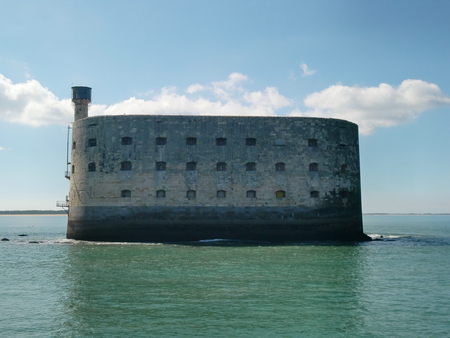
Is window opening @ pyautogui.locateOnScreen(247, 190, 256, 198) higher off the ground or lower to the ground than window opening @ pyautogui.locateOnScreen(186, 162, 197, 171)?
lower

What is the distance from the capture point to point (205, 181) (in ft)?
95.9

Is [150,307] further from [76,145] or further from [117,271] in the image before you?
[76,145]

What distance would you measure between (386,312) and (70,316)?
7.48 metres

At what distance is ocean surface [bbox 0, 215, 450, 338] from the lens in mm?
10531

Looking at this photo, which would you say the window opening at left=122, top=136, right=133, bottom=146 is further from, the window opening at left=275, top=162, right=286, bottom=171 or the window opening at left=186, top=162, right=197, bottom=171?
the window opening at left=275, top=162, right=286, bottom=171

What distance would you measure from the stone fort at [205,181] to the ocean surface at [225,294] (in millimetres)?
5452

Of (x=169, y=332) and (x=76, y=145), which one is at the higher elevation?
(x=76, y=145)

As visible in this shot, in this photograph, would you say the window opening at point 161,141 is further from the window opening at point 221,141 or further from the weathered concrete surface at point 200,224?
the weathered concrete surface at point 200,224

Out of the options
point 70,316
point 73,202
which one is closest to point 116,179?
point 73,202

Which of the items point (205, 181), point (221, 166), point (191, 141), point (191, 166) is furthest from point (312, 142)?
point (191, 166)

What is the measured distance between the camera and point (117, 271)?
1791cm

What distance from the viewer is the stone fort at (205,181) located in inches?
1144

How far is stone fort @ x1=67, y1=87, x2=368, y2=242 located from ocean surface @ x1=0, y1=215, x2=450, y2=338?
5.45 meters

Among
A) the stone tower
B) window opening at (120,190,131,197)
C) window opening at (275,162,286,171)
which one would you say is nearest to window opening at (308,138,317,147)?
window opening at (275,162,286,171)
